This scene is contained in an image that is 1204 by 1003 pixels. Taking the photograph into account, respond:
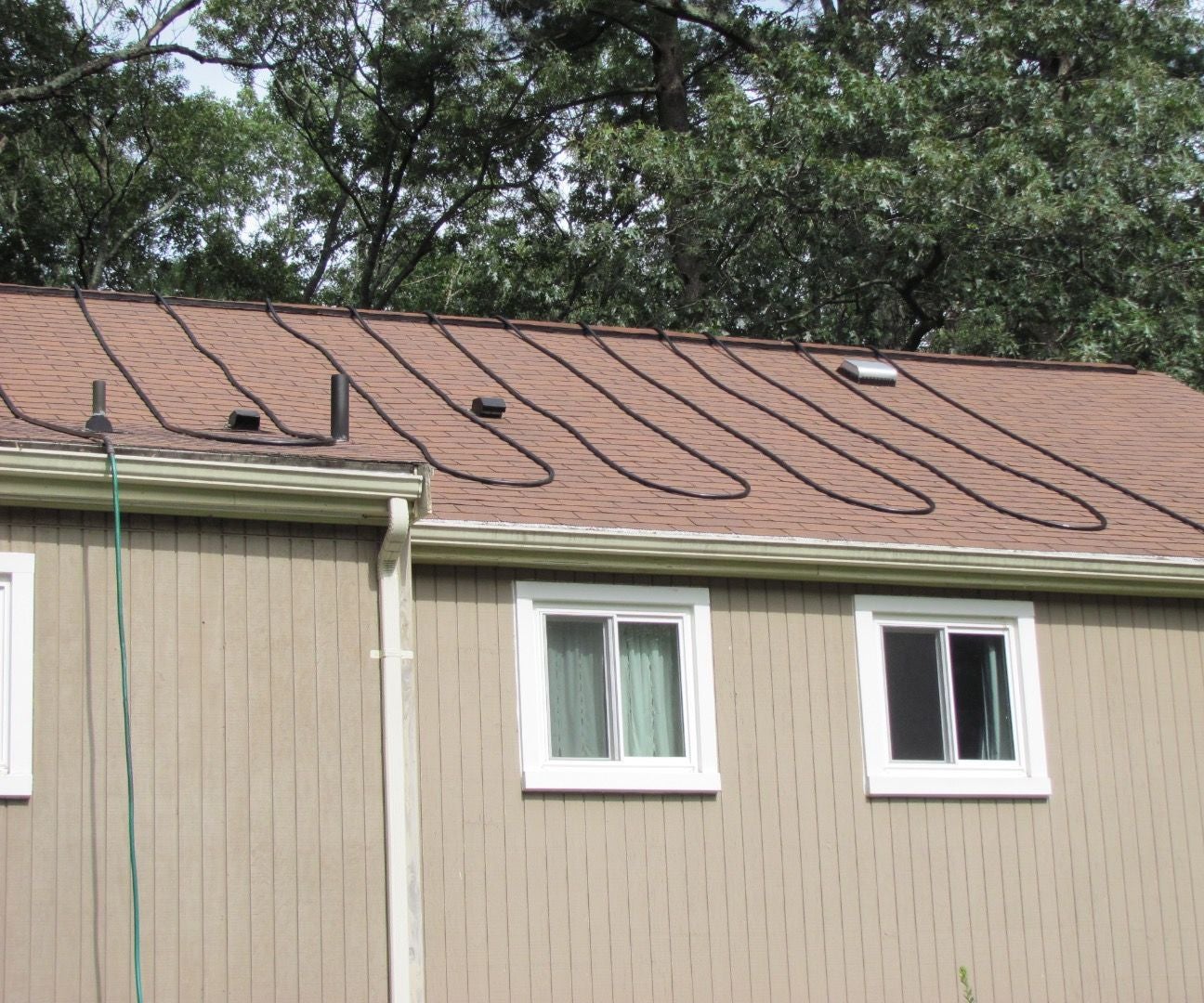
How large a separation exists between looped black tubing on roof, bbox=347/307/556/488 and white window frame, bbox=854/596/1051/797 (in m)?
2.02

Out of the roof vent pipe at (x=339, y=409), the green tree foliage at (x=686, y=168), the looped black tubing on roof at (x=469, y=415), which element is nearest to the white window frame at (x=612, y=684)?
the looped black tubing on roof at (x=469, y=415)

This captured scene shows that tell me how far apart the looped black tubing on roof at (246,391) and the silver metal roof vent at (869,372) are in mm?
5109

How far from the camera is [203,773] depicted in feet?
24.3

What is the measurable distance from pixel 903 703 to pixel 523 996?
2907 mm

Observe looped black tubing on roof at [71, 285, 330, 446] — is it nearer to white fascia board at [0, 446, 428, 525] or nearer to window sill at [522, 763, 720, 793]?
white fascia board at [0, 446, 428, 525]

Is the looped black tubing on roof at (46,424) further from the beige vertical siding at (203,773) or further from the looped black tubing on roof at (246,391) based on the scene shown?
the looped black tubing on roof at (246,391)

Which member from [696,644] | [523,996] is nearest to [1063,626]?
[696,644]

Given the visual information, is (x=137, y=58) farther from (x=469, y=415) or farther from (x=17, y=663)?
(x=17, y=663)

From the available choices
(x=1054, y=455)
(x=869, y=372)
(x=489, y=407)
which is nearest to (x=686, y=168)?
(x=869, y=372)

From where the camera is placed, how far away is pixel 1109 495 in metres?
11.6

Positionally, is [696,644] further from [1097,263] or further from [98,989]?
[1097,263]

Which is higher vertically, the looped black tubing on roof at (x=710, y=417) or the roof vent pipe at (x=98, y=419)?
the looped black tubing on roof at (x=710, y=417)

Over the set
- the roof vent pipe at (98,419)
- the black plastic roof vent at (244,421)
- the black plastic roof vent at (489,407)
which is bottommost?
the roof vent pipe at (98,419)

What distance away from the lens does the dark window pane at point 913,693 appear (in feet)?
32.4
